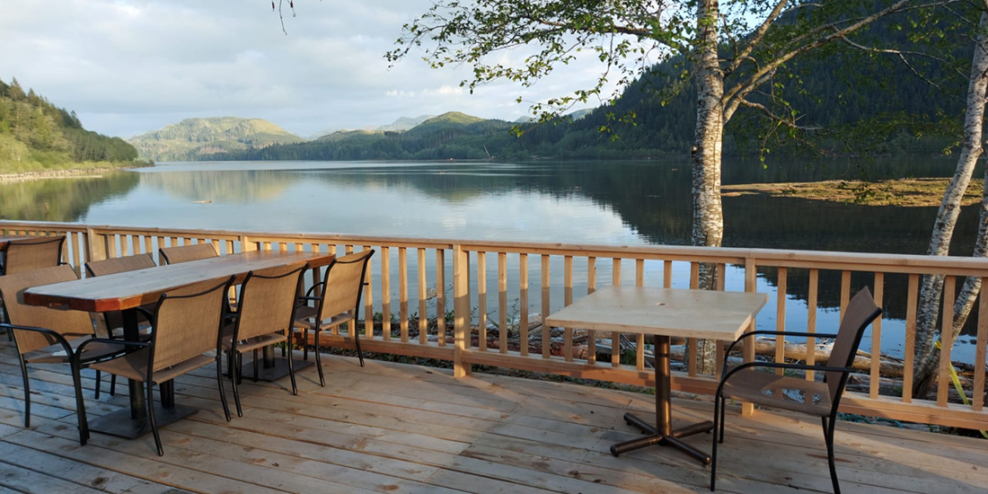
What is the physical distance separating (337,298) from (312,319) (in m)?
0.29

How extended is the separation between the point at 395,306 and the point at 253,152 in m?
155

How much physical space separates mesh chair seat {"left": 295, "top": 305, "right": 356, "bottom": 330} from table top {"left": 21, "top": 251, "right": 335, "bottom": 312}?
1.21 feet

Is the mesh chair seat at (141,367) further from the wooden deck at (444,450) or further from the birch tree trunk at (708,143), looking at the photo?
the birch tree trunk at (708,143)

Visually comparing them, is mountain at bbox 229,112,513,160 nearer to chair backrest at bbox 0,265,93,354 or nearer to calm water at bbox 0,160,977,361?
calm water at bbox 0,160,977,361

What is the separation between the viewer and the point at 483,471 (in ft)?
8.91

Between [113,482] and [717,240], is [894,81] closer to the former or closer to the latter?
[717,240]

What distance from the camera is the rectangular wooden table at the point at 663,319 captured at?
245 centimetres

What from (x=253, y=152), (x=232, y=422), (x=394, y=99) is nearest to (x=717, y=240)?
(x=232, y=422)

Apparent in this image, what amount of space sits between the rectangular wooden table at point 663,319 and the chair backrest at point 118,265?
3.00 m

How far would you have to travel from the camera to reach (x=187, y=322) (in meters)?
2.94

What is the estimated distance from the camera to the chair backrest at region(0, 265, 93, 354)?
3105 millimetres

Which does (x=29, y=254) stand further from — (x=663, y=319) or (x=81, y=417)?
(x=663, y=319)

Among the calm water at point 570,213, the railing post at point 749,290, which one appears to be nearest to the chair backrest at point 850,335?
the railing post at point 749,290

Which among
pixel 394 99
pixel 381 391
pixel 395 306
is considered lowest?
pixel 395 306
